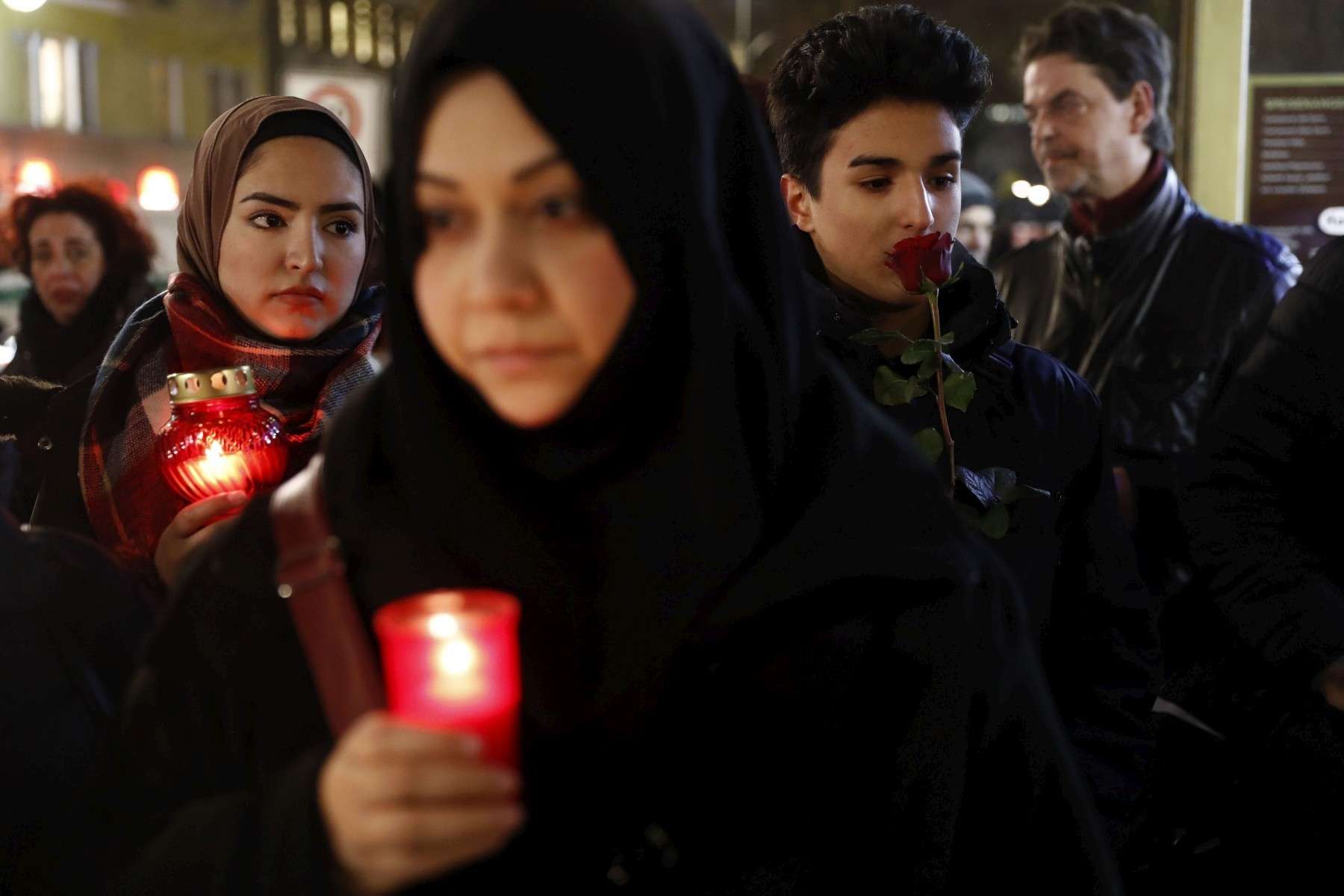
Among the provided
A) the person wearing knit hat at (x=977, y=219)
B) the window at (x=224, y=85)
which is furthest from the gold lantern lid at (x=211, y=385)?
the window at (x=224, y=85)

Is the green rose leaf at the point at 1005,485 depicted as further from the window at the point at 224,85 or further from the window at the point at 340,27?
the window at the point at 224,85

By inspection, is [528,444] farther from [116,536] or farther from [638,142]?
[116,536]

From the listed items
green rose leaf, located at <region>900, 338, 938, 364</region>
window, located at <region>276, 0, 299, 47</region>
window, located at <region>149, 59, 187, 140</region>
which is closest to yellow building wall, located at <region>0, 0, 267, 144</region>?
window, located at <region>149, 59, 187, 140</region>

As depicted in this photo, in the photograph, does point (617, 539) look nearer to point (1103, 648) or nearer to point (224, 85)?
point (1103, 648)

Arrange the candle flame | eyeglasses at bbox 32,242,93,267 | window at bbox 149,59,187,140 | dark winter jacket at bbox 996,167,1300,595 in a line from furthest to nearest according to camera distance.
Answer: window at bbox 149,59,187,140 → eyeglasses at bbox 32,242,93,267 → dark winter jacket at bbox 996,167,1300,595 → the candle flame

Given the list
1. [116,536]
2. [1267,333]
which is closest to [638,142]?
[116,536]

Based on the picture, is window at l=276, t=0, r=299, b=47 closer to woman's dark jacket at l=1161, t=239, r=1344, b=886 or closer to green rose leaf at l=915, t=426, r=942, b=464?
woman's dark jacket at l=1161, t=239, r=1344, b=886

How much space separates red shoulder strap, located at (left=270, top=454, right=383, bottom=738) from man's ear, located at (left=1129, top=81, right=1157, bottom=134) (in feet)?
10.5

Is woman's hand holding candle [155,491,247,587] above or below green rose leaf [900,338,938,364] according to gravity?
below

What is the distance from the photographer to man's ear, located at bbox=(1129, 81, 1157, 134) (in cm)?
374

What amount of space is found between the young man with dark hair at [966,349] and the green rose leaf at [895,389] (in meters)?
0.03

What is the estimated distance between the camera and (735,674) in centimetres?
117

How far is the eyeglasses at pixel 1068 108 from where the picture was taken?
147 inches

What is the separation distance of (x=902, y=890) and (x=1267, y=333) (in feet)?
5.46
